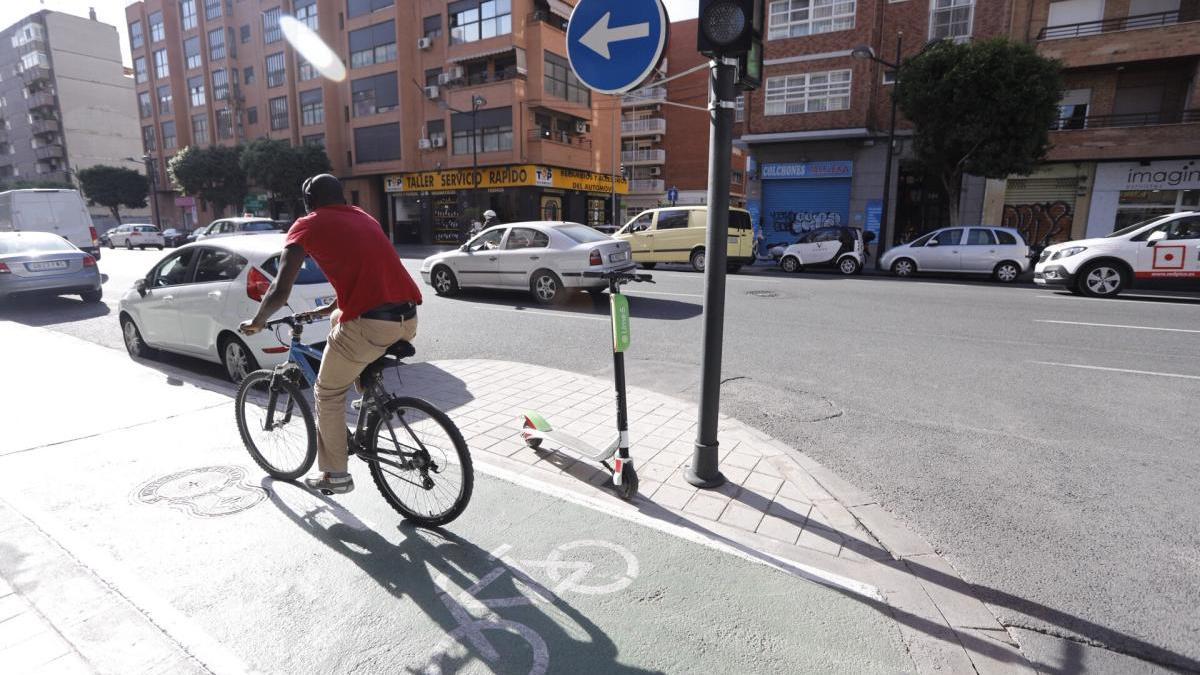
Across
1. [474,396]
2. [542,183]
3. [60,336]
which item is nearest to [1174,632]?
[474,396]

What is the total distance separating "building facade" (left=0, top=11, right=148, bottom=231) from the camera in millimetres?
65688

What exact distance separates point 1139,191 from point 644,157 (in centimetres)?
3496

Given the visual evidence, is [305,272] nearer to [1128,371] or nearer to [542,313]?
[542,313]

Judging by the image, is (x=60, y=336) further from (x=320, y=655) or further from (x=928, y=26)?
(x=928, y=26)

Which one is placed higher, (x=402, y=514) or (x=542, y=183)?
(x=542, y=183)

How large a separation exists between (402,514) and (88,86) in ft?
295

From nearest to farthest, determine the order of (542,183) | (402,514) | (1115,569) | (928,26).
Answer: (1115,569) < (402,514) < (928,26) < (542,183)

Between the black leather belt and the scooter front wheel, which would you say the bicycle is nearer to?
the black leather belt

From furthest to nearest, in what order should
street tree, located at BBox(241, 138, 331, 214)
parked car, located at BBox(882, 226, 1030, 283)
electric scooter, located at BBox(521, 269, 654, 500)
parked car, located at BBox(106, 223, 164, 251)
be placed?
1. street tree, located at BBox(241, 138, 331, 214)
2. parked car, located at BBox(106, 223, 164, 251)
3. parked car, located at BBox(882, 226, 1030, 283)
4. electric scooter, located at BBox(521, 269, 654, 500)

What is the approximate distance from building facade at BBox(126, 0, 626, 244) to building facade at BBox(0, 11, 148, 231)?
106ft

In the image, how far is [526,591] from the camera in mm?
2723

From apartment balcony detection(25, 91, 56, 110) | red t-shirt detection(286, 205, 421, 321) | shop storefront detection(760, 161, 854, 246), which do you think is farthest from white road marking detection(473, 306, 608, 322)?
apartment balcony detection(25, 91, 56, 110)

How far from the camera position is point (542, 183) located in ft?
112

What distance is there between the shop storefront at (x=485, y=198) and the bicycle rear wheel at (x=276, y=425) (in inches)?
1189
